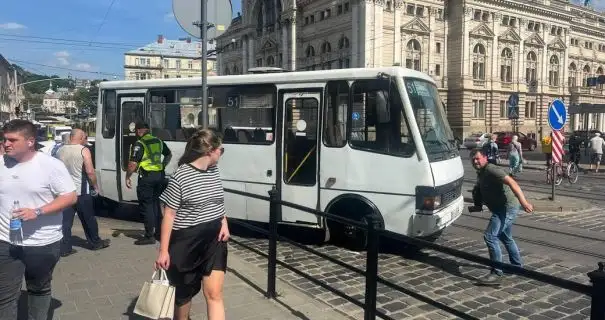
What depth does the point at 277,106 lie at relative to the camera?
7.96 m

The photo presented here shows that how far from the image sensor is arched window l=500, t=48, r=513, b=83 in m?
68.9

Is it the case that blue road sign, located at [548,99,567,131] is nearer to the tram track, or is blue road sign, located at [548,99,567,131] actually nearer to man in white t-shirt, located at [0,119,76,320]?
the tram track

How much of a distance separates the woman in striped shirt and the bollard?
248 cm

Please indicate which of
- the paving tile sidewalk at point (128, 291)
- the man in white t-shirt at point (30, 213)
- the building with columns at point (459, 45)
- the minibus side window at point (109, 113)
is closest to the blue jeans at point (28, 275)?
the man in white t-shirt at point (30, 213)

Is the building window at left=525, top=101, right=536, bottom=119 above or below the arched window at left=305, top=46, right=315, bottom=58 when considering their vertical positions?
below

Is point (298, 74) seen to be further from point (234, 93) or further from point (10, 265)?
point (10, 265)

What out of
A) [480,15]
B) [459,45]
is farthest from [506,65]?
[459,45]

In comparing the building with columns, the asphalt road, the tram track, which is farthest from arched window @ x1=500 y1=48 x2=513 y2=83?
the tram track

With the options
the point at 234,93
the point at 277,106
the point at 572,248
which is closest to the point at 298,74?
the point at 277,106

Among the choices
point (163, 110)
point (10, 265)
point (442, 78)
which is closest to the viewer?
point (10, 265)

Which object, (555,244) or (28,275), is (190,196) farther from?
(555,244)

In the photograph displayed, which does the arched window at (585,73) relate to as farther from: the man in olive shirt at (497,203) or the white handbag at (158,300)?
the white handbag at (158,300)

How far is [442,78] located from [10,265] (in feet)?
→ 216

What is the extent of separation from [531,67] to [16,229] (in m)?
78.4
